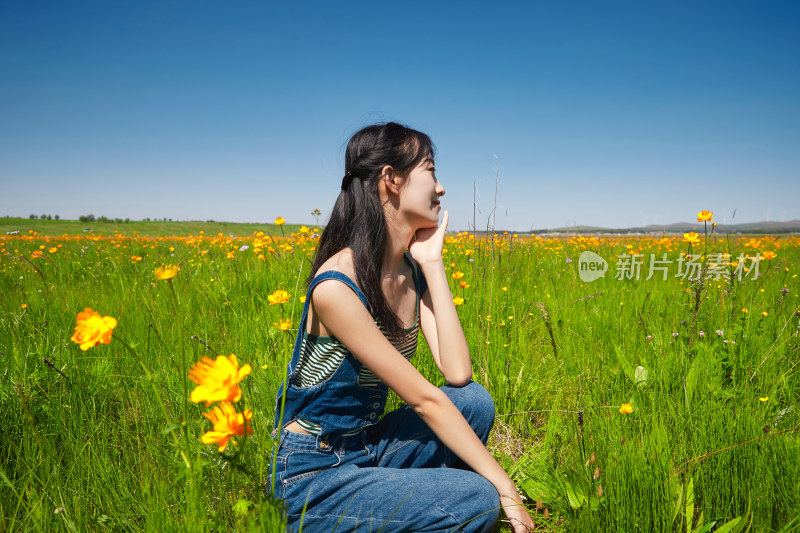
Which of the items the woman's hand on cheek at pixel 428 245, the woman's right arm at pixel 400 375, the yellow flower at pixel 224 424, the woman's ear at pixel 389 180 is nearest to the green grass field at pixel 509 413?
the yellow flower at pixel 224 424

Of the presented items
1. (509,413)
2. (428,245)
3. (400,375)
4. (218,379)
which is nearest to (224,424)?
(218,379)

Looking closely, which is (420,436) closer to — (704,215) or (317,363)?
(317,363)

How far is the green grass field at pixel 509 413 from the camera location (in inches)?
48.3

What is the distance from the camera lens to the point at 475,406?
65.4 inches

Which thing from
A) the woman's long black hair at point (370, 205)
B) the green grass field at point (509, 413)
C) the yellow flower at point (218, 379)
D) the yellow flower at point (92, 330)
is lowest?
the green grass field at point (509, 413)

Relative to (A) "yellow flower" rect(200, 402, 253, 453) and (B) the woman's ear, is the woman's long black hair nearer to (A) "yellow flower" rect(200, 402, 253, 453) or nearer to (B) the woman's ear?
(B) the woman's ear

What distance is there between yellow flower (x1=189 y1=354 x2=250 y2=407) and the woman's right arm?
21.5 inches

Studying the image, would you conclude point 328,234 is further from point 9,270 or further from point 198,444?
point 9,270

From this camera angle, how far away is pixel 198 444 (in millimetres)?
1396

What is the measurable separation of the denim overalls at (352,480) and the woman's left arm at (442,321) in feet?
0.97

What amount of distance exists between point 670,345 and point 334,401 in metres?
1.80

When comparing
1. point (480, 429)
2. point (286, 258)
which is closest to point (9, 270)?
point (286, 258)

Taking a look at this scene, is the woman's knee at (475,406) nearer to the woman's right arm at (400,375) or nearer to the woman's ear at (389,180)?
the woman's right arm at (400,375)

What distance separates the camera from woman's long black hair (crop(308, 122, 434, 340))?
1531 millimetres
